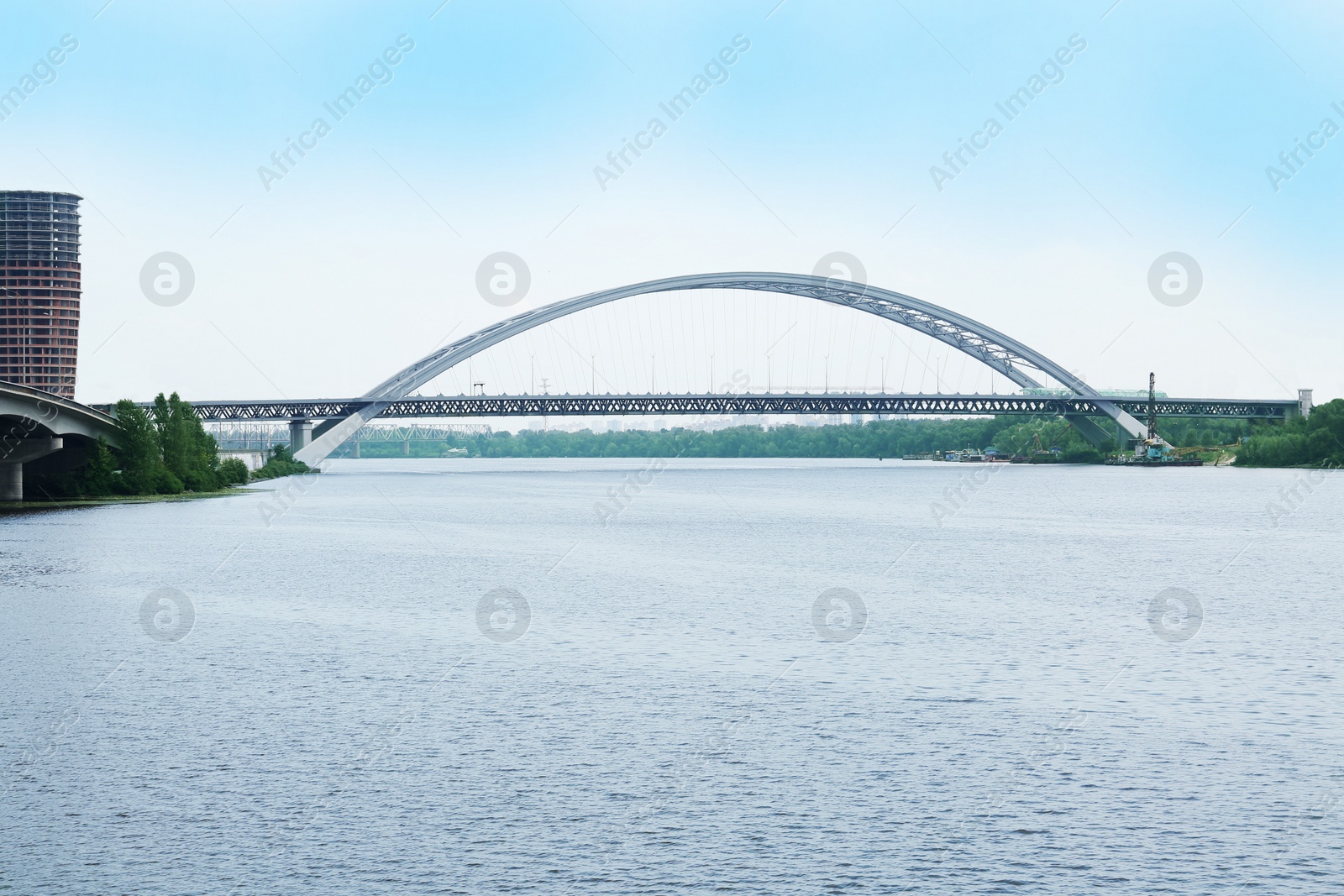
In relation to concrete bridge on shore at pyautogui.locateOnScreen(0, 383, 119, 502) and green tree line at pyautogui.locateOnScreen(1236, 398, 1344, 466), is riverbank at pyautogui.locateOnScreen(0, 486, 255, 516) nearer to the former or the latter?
concrete bridge on shore at pyautogui.locateOnScreen(0, 383, 119, 502)

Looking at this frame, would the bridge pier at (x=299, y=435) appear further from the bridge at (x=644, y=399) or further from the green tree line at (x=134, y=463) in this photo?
the green tree line at (x=134, y=463)

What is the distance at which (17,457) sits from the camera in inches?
2489

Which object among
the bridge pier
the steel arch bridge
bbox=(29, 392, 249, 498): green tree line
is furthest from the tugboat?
bbox=(29, 392, 249, 498): green tree line

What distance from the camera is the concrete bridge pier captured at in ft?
207

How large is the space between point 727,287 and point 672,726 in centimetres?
10189

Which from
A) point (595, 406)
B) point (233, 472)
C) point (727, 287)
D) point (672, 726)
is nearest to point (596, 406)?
point (595, 406)

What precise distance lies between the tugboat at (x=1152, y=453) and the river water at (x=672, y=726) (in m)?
92.9

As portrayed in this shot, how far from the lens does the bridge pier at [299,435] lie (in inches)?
4380

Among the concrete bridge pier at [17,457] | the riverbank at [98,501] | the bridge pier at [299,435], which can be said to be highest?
the bridge pier at [299,435]

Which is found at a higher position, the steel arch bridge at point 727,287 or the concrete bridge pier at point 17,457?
the steel arch bridge at point 727,287

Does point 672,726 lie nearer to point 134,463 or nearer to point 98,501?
point 98,501

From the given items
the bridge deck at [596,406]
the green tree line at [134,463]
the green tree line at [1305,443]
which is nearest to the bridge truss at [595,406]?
the bridge deck at [596,406]

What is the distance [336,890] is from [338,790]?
2.72m

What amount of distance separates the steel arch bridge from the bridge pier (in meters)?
0.54
